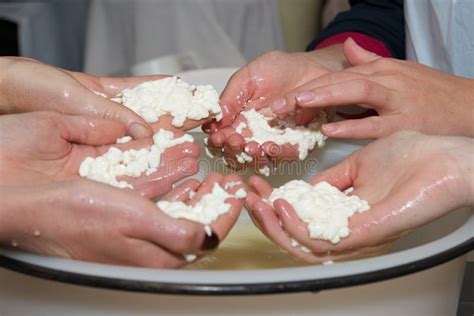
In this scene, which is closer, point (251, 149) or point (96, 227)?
point (96, 227)

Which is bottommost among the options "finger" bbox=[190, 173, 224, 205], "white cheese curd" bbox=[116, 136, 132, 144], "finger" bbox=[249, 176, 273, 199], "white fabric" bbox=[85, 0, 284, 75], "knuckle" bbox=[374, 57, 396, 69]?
"white fabric" bbox=[85, 0, 284, 75]

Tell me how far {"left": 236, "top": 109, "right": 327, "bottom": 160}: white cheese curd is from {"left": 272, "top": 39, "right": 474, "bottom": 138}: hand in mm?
44

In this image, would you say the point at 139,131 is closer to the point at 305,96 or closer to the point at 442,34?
the point at 305,96

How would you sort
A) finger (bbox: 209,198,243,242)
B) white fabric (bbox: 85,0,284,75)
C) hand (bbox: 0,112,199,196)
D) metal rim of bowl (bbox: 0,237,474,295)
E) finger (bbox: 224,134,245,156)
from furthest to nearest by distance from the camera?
white fabric (bbox: 85,0,284,75)
finger (bbox: 224,134,245,156)
hand (bbox: 0,112,199,196)
finger (bbox: 209,198,243,242)
metal rim of bowl (bbox: 0,237,474,295)

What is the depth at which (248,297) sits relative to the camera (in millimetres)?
528

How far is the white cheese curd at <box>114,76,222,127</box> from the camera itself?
2.71 feet

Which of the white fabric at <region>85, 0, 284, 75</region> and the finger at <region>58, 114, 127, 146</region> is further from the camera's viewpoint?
the white fabric at <region>85, 0, 284, 75</region>

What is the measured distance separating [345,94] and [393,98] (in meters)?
0.07

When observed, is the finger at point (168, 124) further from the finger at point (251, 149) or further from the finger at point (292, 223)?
the finger at point (292, 223)

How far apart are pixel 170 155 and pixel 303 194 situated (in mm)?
149

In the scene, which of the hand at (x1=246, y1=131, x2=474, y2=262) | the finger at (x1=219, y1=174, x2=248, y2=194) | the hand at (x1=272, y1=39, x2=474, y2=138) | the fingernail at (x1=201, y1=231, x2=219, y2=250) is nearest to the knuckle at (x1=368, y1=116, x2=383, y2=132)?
the hand at (x1=272, y1=39, x2=474, y2=138)

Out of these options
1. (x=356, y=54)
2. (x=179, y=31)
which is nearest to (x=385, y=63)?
(x=356, y=54)

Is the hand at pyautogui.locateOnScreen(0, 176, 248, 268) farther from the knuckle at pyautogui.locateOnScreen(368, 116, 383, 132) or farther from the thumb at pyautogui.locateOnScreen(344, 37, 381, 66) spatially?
the thumb at pyautogui.locateOnScreen(344, 37, 381, 66)

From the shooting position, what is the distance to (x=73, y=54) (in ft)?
6.66
